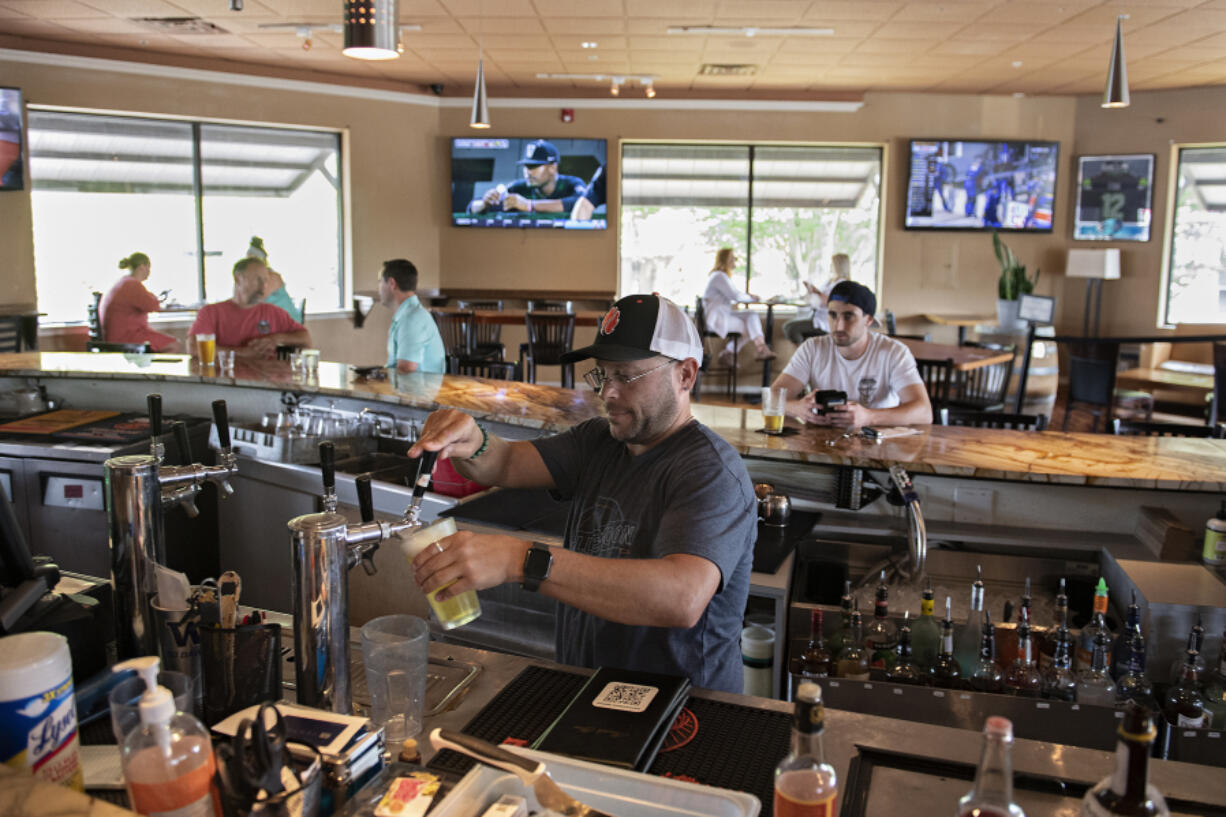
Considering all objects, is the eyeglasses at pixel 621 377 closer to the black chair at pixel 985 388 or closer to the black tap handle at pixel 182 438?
the black tap handle at pixel 182 438

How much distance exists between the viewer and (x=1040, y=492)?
299 cm

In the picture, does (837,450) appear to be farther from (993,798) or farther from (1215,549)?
(993,798)

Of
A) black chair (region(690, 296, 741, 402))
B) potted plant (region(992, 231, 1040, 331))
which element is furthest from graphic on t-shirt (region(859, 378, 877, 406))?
potted plant (region(992, 231, 1040, 331))

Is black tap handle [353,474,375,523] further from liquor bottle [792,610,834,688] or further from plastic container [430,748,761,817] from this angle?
liquor bottle [792,610,834,688]

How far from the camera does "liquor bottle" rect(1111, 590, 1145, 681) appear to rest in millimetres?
2289

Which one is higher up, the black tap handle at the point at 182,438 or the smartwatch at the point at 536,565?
the black tap handle at the point at 182,438

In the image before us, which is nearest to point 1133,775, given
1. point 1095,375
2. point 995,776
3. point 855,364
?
point 995,776

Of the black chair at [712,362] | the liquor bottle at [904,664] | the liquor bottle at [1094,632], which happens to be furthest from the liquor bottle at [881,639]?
the black chair at [712,362]

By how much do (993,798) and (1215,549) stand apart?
2.03 metres

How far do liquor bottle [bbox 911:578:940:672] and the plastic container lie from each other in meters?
1.42

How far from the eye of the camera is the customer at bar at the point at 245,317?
17.5 feet

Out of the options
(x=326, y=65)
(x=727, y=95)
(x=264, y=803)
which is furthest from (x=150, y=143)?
(x=264, y=803)

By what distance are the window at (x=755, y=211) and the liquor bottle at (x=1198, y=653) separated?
27.0 ft

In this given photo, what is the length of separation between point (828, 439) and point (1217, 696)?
1.34 meters
